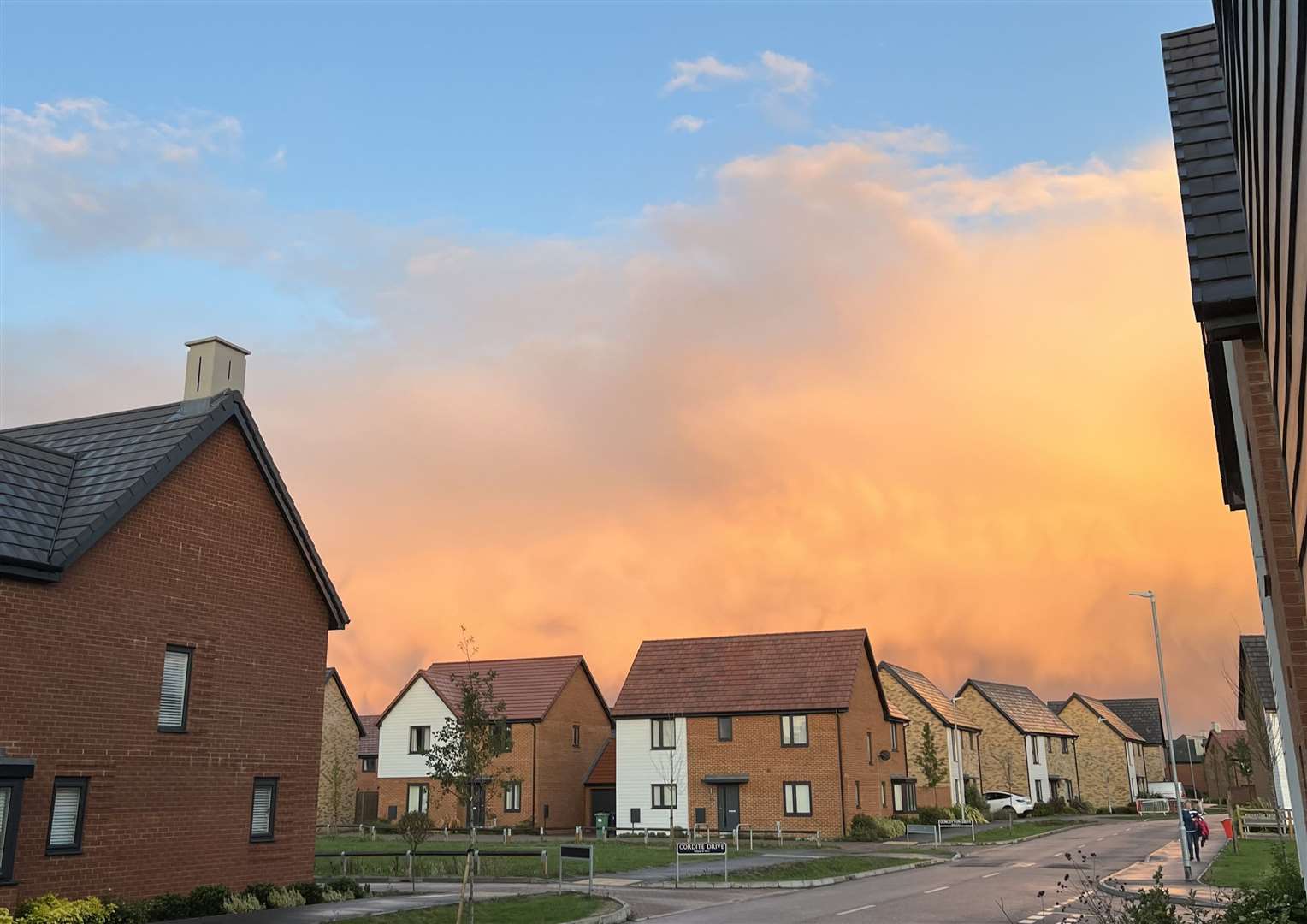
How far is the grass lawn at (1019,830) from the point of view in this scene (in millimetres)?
51959

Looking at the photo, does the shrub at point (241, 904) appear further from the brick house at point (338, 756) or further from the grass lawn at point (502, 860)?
the brick house at point (338, 756)

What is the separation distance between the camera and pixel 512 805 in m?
62.1

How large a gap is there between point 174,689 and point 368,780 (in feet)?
187

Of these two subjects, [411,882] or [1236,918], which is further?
[411,882]

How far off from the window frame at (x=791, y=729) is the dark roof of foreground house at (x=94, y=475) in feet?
106

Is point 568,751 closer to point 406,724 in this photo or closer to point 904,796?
point 406,724

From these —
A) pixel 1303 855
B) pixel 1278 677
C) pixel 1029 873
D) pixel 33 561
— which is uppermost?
pixel 33 561

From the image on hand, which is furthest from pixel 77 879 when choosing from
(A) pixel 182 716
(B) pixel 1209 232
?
(B) pixel 1209 232

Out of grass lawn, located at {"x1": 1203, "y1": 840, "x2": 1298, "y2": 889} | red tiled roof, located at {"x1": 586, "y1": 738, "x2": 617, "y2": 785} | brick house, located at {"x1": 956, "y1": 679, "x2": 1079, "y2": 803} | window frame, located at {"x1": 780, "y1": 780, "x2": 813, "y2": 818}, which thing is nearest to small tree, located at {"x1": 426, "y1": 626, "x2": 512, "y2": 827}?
grass lawn, located at {"x1": 1203, "y1": 840, "x2": 1298, "y2": 889}

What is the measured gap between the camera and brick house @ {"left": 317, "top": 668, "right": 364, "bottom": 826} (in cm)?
6656

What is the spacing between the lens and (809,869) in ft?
109

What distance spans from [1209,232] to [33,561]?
18.8 metres

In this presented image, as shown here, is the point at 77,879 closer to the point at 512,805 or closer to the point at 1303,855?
the point at 1303,855

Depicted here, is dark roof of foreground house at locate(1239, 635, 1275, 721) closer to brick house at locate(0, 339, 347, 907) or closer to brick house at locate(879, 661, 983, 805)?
brick house at locate(879, 661, 983, 805)
